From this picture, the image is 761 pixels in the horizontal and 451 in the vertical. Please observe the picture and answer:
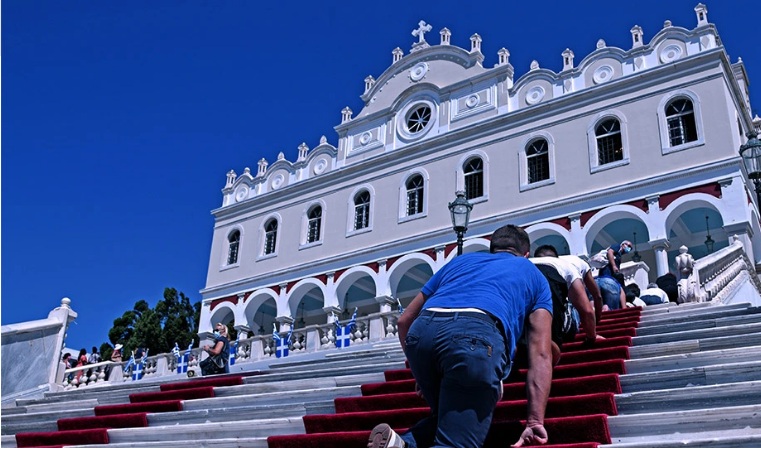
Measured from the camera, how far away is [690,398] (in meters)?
5.07

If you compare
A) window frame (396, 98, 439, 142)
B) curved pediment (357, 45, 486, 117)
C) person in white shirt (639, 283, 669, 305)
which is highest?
curved pediment (357, 45, 486, 117)

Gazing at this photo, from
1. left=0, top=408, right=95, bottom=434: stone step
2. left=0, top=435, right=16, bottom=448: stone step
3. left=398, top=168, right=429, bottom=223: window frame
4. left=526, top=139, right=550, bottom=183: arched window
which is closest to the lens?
left=0, top=435, right=16, bottom=448: stone step

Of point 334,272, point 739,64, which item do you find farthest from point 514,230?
point 739,64

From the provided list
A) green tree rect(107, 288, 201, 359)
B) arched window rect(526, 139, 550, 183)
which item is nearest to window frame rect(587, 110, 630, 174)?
arched window rect(526, 139, 550, 183)

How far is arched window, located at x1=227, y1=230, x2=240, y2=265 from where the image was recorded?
3356 centimetres

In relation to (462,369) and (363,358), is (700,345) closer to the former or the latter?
(462,369)

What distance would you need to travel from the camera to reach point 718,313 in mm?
8859

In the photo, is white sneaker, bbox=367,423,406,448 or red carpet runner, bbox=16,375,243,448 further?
red carpet runner, bbox=16,375,243,448

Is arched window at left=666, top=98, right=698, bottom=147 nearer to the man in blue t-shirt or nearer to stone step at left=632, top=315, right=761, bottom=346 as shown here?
stone step at left=632, top=315, right=761, bottom=346

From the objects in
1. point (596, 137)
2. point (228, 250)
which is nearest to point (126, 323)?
point (228, 250)

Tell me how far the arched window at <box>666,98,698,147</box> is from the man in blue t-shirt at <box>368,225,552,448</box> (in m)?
20.2

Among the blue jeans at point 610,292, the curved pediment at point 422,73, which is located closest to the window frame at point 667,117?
the curved pediment at point 422,73

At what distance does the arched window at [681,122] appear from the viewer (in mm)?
22578

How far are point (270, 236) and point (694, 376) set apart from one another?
28277 mm
